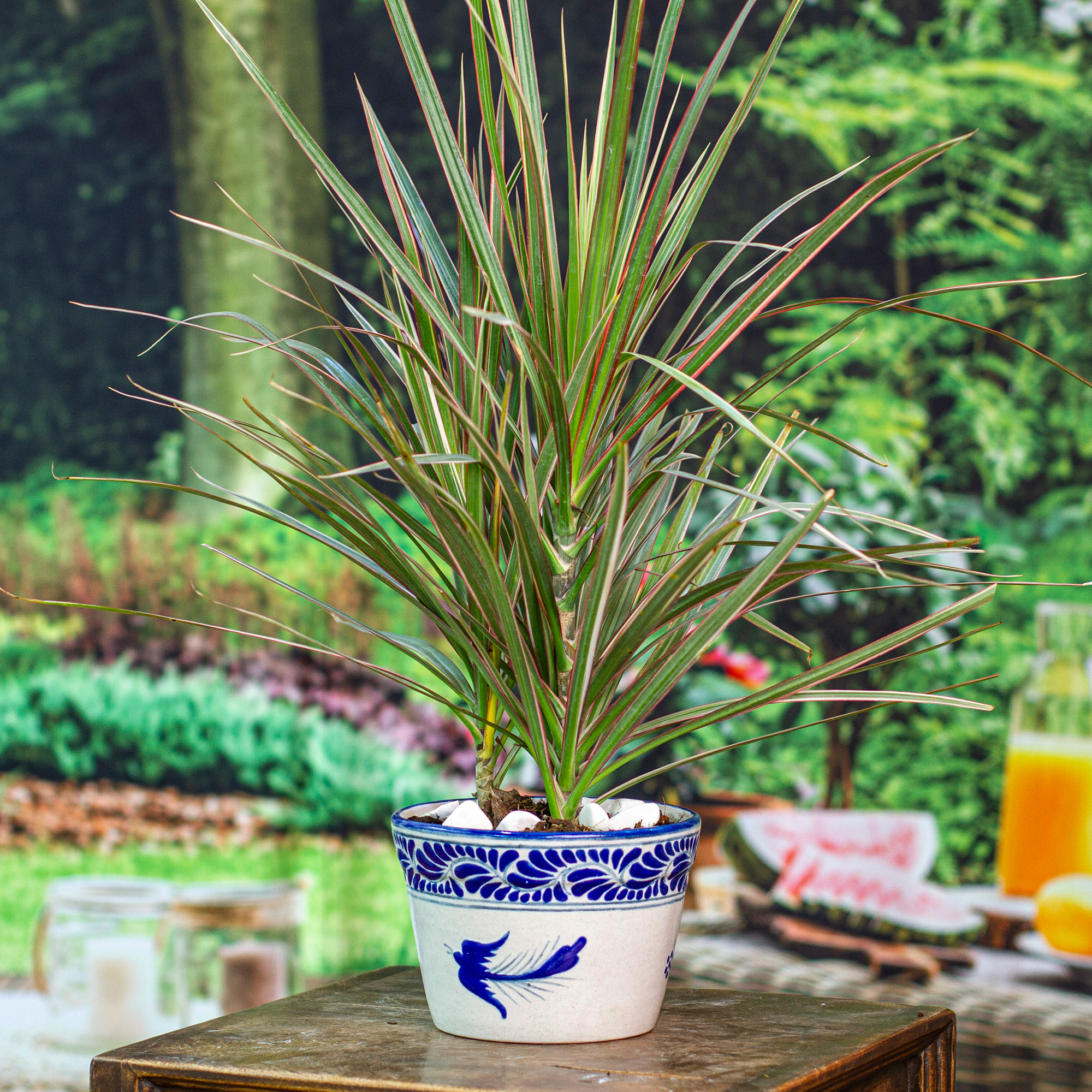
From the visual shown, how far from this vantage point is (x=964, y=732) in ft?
7.07

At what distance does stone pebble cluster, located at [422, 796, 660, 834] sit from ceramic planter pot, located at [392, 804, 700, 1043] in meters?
0.03

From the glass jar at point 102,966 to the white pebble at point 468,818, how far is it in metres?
1.46

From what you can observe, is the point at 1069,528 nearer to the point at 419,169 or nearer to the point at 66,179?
the point at 419,169

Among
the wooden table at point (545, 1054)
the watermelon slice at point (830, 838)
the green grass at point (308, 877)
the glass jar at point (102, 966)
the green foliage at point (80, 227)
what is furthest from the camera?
the green foliage at point (80, 227)

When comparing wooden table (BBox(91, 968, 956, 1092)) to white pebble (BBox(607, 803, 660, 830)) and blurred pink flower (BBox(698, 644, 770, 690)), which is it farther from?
blurred pink flower (BBox(698, 644, 770, 690))

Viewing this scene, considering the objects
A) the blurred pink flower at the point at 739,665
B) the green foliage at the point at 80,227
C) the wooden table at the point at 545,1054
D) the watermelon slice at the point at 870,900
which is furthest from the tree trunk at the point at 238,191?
the wooden table at the point at 545,1054

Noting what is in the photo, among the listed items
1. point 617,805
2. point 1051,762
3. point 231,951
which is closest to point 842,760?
point 1051,762

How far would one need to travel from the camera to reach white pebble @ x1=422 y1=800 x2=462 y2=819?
0.77m

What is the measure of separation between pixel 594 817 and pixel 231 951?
64.8 inches

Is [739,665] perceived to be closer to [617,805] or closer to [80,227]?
[617,805]

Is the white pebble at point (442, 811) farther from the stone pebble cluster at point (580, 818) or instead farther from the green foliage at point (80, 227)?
the green foliage at point (80, 227)

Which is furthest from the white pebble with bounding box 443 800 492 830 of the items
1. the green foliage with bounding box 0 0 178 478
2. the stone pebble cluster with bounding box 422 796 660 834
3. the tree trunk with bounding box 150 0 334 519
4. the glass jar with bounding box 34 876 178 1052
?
the green foliage with bounding box 0 0 178 478

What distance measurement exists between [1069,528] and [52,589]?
6.31ft

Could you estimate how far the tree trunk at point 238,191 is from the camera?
7.89ft
